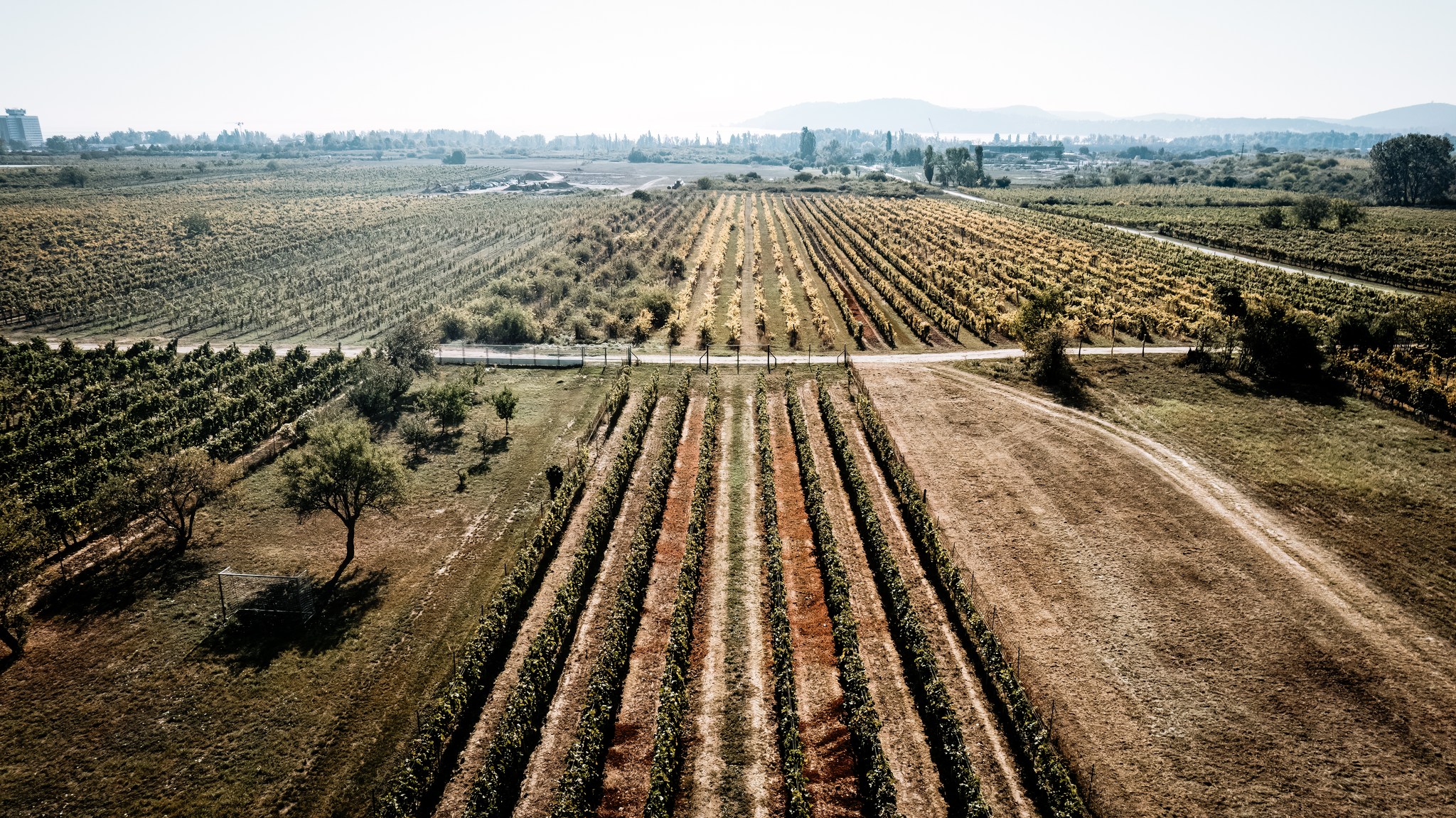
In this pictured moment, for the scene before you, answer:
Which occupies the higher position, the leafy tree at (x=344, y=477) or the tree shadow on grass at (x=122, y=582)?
the leafy tree at (x=344, y=477)

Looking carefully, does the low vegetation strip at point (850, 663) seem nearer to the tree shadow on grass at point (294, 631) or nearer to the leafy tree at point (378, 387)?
the tree shadow on grass at point (294, 631)

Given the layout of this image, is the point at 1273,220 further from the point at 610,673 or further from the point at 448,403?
the point at 610,673

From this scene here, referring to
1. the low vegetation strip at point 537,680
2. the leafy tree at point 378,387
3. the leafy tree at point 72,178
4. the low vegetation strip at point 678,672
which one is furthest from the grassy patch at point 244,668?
the leafy tree at point 72,178

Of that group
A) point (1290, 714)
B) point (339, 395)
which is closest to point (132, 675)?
point (339, 395)

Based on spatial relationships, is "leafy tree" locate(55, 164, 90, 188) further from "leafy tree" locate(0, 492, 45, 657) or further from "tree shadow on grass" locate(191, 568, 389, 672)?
"tree shadow on grass" locate(191, 568, 389, 672)

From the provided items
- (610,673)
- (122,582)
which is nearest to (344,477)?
(122,582)

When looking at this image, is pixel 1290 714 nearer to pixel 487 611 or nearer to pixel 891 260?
pixel 487 611

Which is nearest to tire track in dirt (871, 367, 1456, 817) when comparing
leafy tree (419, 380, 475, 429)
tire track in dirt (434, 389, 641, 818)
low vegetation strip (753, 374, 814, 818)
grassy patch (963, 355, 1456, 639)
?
grassy patch (963, 355, 1456, 639)
